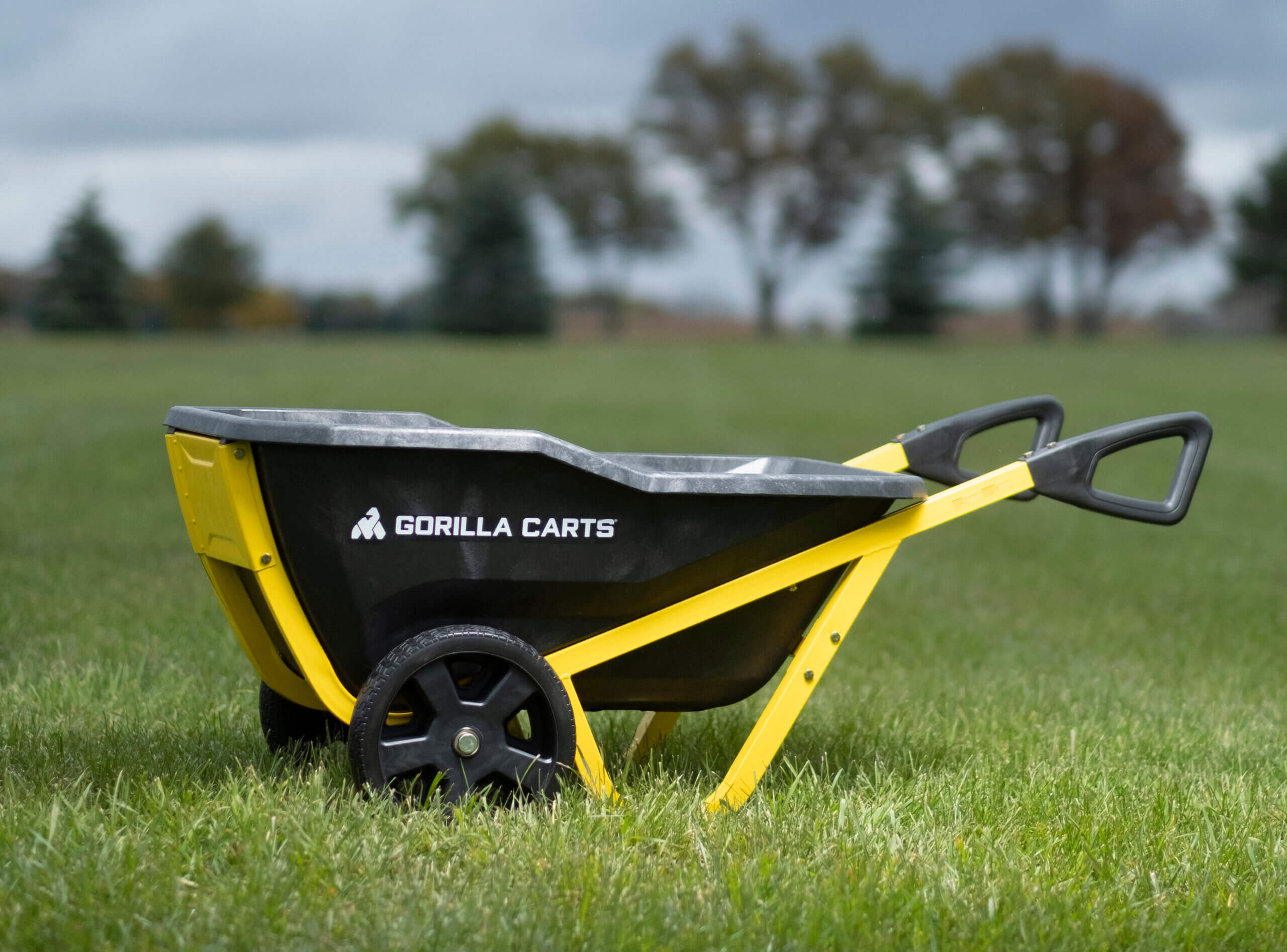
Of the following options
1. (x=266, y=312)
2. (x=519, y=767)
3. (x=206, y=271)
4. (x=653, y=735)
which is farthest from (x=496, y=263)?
(x=519, y=767)

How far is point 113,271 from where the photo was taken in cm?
4991

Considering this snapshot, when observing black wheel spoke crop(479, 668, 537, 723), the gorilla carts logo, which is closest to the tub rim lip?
the gorilla carts logo

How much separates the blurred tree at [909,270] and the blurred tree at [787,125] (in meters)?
14.4

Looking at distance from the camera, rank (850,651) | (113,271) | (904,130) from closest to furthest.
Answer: (850,651) → (113,271) → (904,130)

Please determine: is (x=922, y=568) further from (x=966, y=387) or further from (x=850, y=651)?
(x=966, y=387)

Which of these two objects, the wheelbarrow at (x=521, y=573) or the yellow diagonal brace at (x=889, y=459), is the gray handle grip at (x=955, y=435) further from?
the wheelbarrow at (x=521, y=573)

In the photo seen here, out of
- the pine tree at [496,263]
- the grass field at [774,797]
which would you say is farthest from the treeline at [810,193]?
the grass field at [774,797]

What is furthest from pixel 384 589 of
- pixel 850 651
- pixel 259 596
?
pixel 850 651

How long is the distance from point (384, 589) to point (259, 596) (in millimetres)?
332

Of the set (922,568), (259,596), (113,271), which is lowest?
(922,568)

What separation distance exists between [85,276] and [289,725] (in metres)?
50.4

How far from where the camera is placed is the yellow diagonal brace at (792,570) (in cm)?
297

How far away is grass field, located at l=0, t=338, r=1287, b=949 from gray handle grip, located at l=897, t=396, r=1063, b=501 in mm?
755

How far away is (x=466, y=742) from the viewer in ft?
9.25
